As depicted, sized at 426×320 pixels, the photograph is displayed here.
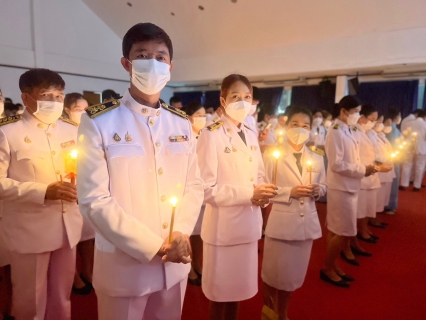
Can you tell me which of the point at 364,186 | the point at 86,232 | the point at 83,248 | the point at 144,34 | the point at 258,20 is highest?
the point at 258,20

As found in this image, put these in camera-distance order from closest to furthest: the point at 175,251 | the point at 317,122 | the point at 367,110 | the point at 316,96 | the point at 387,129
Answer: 1. the point at 175,251
2. the point at 367,110
3. the point at 387,129
4. the point at 317,122
5. the point at 316,96

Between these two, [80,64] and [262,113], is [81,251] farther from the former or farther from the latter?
[80,64]

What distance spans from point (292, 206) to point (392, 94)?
31.2 ft

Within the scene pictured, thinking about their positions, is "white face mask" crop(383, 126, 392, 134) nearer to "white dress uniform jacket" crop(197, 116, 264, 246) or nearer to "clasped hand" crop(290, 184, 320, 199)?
"clasped hand" crop(290, 184, 320, 199)

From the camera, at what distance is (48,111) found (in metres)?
1.92

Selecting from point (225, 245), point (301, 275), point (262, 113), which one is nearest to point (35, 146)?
point (225, 245)

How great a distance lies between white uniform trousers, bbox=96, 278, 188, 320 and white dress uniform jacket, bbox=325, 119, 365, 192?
7.35 feet

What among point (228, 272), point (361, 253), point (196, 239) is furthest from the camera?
point (361, 253)

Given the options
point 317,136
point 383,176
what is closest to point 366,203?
point 383,176

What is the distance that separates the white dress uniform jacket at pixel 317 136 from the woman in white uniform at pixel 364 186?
8.51ft

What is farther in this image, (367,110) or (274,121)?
(274,121)

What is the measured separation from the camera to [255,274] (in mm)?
2062

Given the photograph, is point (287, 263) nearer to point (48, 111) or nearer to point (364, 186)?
point (48, 111)

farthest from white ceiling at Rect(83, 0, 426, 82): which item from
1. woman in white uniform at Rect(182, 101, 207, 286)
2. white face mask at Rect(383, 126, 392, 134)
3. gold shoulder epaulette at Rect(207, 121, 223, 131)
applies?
gold shoulder epaulette at Rect(207, 121, 223, 131)
